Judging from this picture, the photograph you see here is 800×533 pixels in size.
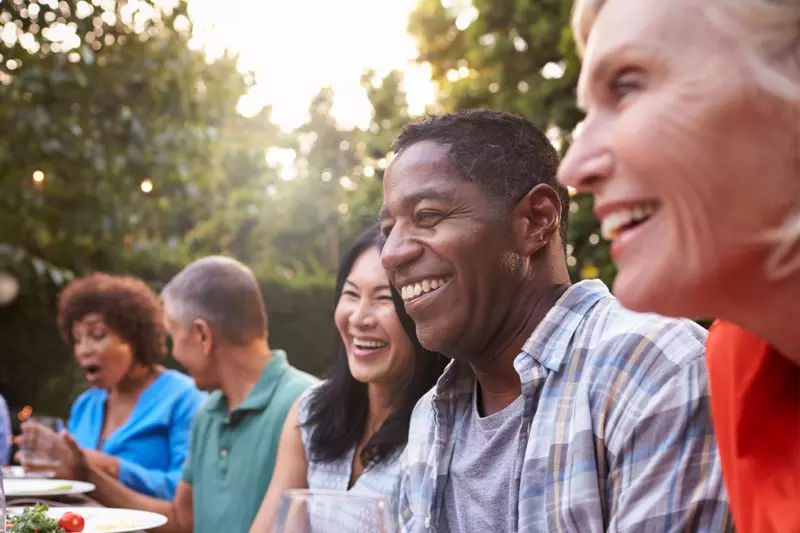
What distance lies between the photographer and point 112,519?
3178 mm

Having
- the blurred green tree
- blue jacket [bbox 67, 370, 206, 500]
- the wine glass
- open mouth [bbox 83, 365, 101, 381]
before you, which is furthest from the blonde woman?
the blurred green tree

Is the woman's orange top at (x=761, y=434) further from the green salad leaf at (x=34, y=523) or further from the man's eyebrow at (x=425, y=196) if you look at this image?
the green salad leaf at (x=34, y=523)

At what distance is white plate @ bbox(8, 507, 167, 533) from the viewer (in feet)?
9.82

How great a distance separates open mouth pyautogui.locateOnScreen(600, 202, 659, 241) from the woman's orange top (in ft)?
0.87

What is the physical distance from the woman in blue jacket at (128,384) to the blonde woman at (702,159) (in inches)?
178

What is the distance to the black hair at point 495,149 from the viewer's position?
2240 mm

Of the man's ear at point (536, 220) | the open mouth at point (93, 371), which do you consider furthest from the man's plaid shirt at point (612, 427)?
the open mouth at point (93, 371)

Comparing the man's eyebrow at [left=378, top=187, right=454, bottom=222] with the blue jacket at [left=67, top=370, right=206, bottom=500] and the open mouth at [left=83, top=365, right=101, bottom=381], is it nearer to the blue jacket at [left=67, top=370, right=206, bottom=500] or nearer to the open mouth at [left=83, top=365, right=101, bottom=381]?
the blue jacket at [left=67, top=370, right=206, bottom=500]

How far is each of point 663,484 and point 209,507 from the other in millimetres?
3253

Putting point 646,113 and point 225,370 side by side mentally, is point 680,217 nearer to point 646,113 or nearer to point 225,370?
point 646,113

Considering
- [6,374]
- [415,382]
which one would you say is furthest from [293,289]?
[415,382]

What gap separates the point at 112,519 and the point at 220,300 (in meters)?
1.83

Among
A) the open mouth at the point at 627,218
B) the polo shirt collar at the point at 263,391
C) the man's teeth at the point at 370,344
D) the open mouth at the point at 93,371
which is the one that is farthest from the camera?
the open mouth at the point at 93,371

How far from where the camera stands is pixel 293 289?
14.2 metres
